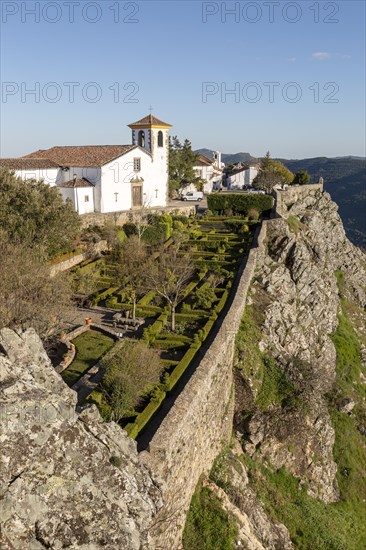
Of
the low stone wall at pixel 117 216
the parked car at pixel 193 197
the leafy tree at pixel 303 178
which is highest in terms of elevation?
the leafy tree at pixel 303 178

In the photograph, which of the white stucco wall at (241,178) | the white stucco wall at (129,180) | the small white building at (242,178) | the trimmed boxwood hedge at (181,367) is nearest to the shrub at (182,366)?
the trimmed boxwood hedge at (181,367)

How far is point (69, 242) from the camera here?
2702cm

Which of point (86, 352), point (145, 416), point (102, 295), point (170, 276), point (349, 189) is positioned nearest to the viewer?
point (145, 416)

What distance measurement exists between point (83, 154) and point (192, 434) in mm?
34649

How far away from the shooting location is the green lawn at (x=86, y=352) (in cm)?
1661

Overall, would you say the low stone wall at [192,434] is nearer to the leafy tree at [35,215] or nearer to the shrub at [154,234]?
the leafy tree at [35,215]

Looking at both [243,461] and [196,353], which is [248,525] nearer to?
[243,461]

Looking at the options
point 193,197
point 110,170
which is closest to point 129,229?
A: point 110,170

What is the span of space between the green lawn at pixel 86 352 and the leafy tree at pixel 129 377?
4.17ft

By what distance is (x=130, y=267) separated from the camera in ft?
89.1

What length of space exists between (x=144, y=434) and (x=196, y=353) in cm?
591

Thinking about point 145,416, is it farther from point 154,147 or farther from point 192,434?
point 154,147

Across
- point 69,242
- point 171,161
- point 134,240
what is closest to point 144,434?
point 69,242

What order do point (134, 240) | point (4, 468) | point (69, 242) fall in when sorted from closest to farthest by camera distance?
point (4, 468), point (69, 242), point (134, 240)
